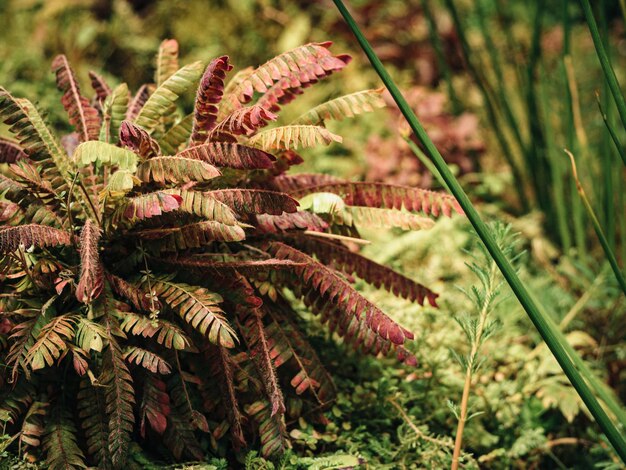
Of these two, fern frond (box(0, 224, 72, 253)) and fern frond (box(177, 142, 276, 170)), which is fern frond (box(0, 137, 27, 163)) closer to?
fern frond (box(0, 224, 72, 253))

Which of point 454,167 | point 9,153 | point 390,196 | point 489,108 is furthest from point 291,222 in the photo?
point 454,167

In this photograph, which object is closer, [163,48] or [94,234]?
[94,234]

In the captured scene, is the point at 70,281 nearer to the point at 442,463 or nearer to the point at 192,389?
the point at 192,389

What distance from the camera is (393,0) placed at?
4.28 m

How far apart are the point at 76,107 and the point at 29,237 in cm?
45

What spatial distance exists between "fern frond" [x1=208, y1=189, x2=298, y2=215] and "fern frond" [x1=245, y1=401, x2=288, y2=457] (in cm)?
47

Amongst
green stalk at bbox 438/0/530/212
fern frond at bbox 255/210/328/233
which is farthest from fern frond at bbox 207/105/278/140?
green stalk at bbox 438/0/530/212

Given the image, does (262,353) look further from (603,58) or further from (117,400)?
(603,58)

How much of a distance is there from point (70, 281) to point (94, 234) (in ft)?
0.38

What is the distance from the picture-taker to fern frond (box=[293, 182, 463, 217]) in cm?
146

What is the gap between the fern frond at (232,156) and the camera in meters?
1.21

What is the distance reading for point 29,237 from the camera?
3.93ft

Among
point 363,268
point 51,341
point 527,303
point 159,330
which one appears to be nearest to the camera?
point 527,303

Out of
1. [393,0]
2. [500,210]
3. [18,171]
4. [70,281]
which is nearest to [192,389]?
[70,281]
